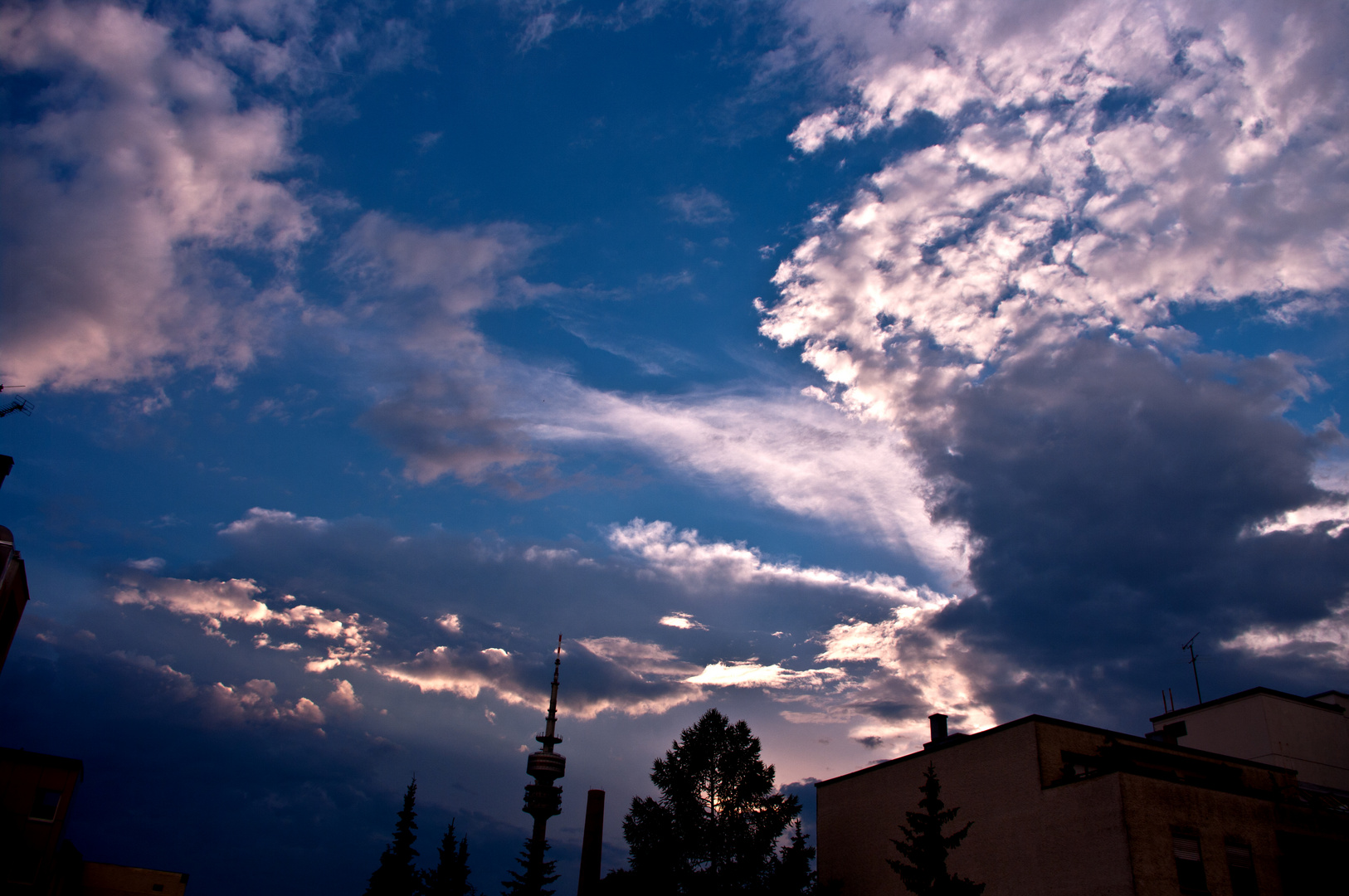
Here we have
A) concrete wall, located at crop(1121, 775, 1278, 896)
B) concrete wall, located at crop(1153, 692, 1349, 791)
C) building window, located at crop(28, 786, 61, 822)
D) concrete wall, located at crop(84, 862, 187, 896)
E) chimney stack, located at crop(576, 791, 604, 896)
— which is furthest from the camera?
chimney stack, located at crop(576, 791, 604, 896)

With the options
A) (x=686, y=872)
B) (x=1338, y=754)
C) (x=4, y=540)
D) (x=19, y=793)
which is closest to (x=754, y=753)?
(x=686, y=872)

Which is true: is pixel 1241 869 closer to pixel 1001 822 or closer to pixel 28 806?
pixel 1001 822

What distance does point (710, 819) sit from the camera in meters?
61.9

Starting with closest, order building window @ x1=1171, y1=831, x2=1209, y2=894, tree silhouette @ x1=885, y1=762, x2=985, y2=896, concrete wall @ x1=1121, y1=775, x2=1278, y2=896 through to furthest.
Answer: concrete wall @ x1=1121, y1=775, x2=1278, y2=896, building window @ x1=1171, y1=831, x2=1209, y2=894, tree silhouette @ x1=885, y1=762, x2=985, y2=896

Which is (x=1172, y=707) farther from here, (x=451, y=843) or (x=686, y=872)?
(x=451, y=843)

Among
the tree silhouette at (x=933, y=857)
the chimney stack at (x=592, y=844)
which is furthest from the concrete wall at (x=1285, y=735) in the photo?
the chimney stack at (x=592, y=844)

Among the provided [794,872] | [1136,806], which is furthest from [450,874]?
[1136,806]

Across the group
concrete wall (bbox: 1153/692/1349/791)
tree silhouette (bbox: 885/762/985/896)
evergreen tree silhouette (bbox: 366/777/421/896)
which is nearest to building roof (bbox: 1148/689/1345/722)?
concrete wall (bbox: 1153/692/1349/791)

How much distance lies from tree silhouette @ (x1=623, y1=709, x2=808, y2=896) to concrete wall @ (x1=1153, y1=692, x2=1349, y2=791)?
28.7 metres

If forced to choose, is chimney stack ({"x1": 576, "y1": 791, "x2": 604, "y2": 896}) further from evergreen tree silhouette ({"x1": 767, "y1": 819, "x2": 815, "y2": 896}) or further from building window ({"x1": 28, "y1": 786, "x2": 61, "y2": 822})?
building window ({"x1": 28, "y1": 786, "x2": 61, "y2": 822})

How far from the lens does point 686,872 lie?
5709 centimetres

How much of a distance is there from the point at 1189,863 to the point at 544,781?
60141 mm

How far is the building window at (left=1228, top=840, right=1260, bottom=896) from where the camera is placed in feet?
106

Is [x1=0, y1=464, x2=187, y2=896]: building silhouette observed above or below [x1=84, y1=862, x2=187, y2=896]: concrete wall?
above
